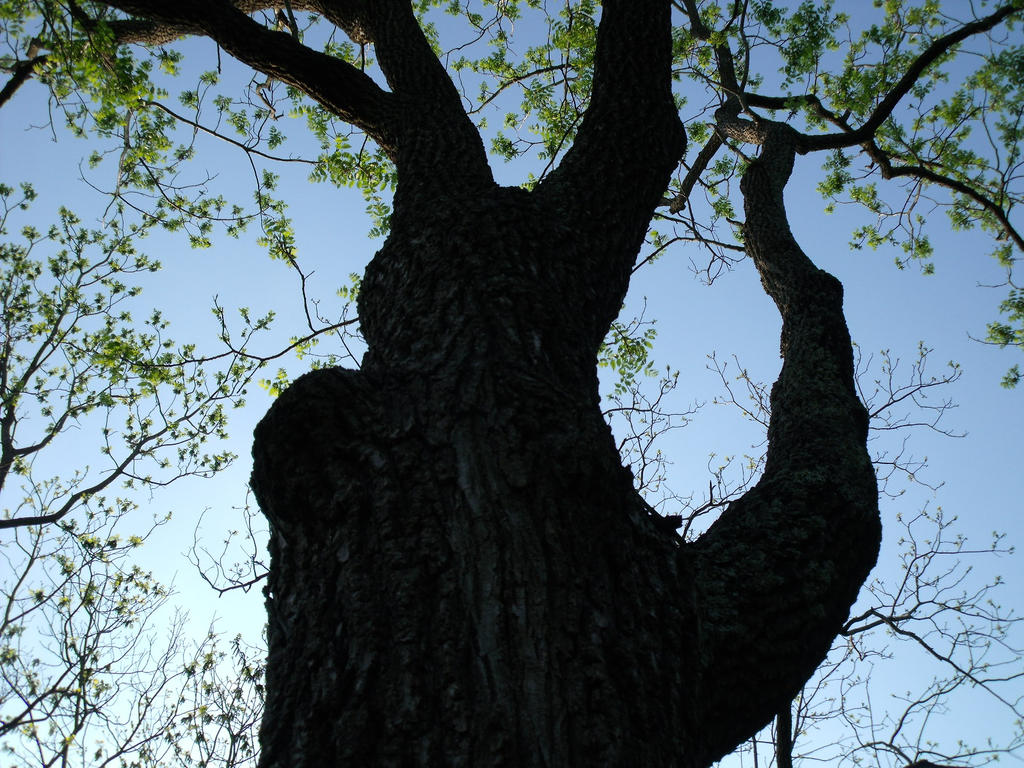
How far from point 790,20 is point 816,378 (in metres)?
5.59

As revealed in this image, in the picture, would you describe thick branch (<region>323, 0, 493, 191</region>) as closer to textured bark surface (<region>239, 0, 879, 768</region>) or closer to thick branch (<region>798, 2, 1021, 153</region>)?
textured bark surface (<region>239, 0, 879, 768</region>)

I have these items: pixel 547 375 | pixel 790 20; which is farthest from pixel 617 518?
pixel 790 20

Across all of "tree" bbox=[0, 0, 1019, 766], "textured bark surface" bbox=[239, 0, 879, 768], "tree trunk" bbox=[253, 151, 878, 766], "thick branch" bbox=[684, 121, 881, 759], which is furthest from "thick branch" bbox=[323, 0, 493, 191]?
"thick branch" bbox=[684, 121, 881, 759]

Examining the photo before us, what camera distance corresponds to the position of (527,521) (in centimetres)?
151

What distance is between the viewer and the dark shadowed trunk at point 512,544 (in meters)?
1.29

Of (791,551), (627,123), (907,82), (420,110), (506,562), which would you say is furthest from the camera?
(907,82)

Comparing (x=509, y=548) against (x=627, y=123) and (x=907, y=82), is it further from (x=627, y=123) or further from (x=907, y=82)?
(x=907, y=82)

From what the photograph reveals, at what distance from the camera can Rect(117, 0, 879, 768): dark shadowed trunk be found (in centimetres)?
A: 129

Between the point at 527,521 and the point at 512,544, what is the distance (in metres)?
0.07

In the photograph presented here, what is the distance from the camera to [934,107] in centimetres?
666

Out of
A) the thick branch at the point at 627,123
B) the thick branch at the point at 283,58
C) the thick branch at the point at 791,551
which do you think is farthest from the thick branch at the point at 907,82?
the thick branch at the point at 283,58

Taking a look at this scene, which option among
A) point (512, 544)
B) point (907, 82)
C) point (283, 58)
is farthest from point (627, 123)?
point (907, 82)

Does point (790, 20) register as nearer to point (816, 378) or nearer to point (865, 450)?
point (816, 378)

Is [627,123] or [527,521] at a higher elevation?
[627,123]
